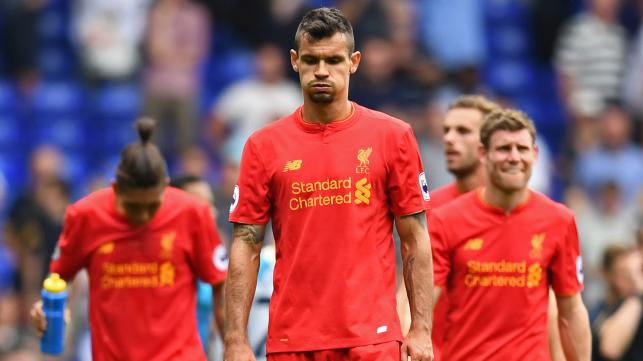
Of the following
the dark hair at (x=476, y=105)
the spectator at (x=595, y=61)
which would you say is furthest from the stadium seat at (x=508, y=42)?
the dark hair at (x=476, y=105)

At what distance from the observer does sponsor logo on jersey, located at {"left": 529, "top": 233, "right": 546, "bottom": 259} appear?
802 cm

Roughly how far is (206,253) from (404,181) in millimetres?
2152

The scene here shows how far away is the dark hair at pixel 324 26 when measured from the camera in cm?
685

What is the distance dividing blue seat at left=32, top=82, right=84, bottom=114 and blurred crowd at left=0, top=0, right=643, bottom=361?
0.06ft

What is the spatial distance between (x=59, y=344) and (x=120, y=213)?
2.78 feet

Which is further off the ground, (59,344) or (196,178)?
(196,178)

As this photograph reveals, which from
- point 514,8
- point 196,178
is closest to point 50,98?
point 514,8

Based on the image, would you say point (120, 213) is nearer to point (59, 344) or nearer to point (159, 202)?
point (159, 202)

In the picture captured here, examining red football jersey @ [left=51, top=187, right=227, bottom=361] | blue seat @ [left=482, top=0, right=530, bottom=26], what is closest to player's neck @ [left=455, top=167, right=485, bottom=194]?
red football jersey @ [left=51, top=187, right=227, bottom=361]

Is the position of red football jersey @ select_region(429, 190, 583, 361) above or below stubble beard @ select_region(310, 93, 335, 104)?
below

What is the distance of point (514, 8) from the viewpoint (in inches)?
786

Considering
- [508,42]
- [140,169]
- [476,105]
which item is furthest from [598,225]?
[140,169]

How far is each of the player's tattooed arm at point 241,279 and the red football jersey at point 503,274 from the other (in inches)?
55.9

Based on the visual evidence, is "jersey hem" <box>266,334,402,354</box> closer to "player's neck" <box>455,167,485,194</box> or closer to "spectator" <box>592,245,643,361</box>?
"player's neck" <box>455,167,485,194</box>
